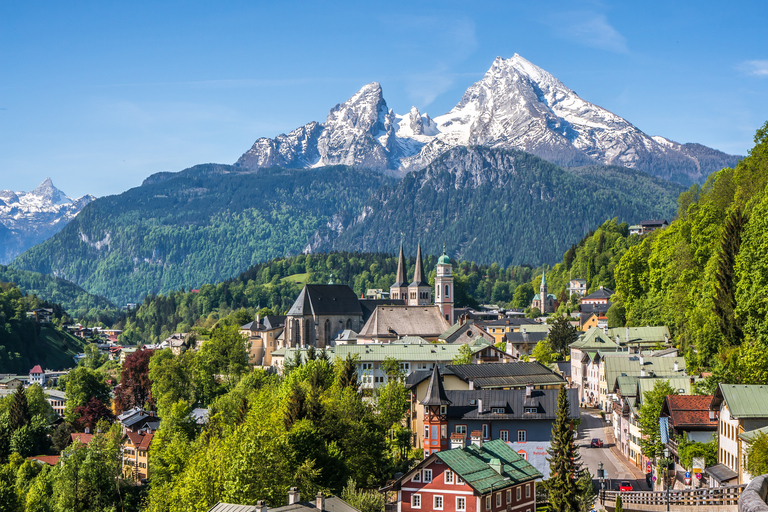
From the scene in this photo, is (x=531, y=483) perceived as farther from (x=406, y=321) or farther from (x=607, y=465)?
(x=406, y=321)

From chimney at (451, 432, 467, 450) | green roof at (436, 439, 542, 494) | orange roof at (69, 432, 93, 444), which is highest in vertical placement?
green roof at (436, 439, 542, 494)

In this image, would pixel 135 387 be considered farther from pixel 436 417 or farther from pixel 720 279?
pixel 720 279

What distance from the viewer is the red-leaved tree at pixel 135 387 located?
469 feet

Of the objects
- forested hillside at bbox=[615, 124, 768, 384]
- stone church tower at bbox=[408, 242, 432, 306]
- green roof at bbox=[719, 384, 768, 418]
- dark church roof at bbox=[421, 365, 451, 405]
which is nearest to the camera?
green roof at bbox=[719, 384, 768, 418]

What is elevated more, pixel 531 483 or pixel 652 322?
pixel 652 322

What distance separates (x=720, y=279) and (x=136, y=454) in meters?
75.0

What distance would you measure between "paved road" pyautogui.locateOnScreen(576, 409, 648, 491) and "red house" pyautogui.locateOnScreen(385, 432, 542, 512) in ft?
18.5

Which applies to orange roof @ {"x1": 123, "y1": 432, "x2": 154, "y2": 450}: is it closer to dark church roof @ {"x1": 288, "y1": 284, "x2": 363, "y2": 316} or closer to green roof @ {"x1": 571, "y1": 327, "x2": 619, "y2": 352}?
dark church roof @ {"x1": 288, "y1": 284, "x2": 363, "y2": 316}

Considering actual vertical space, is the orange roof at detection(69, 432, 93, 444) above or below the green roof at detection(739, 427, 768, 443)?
below

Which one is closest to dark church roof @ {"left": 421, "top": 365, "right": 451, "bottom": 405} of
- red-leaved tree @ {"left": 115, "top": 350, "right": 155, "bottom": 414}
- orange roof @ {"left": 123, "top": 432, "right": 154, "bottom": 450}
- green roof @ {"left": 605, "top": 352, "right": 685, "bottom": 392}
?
green roof @ {"left": 605, "top": 352, "right": 685, "bottom": 392}

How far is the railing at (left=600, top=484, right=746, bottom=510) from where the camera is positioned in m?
37.9

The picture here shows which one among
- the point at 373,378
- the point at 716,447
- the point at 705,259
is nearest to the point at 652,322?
the point at 705,259

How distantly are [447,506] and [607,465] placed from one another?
58.3 ft

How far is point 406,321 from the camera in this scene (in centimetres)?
14888
